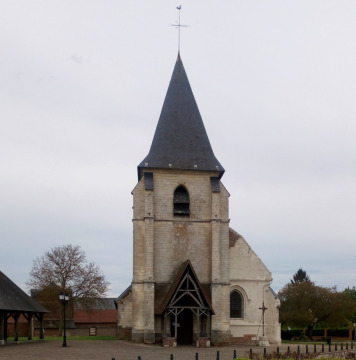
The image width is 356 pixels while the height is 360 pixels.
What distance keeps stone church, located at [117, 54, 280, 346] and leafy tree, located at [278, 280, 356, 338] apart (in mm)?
17321

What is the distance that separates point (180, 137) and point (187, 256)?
792 centimetres

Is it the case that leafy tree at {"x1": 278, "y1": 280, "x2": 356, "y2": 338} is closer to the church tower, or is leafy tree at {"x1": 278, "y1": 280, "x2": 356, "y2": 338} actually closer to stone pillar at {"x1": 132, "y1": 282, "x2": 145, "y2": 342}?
the church tower

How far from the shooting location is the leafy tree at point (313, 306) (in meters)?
53.6

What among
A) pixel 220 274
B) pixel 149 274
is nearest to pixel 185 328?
pixel 220 274

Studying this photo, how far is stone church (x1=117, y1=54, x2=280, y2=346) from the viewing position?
34625mm

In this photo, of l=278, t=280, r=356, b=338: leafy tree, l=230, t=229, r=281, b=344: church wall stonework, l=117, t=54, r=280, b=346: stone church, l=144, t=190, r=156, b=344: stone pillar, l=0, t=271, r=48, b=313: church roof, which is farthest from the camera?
l=278, t=280, r=356, b=338: leafy tree

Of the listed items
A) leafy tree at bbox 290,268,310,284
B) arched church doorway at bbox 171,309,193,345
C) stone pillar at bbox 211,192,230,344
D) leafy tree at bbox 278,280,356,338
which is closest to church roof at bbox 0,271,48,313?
arched church doorway at bbox 171,309,193,345

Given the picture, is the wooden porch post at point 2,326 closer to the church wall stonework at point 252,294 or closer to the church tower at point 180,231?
the church tower at point 180,231

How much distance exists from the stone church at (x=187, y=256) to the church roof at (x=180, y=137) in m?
0.07

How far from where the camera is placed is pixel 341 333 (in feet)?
196

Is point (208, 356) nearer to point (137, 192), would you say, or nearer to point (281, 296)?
point (137, 192)

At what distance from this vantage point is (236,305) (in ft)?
125

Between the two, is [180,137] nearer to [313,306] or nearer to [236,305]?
[236,305]

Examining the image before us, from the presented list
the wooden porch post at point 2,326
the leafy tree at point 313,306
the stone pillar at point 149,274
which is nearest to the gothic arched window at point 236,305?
the stone pillar at point 149,274
